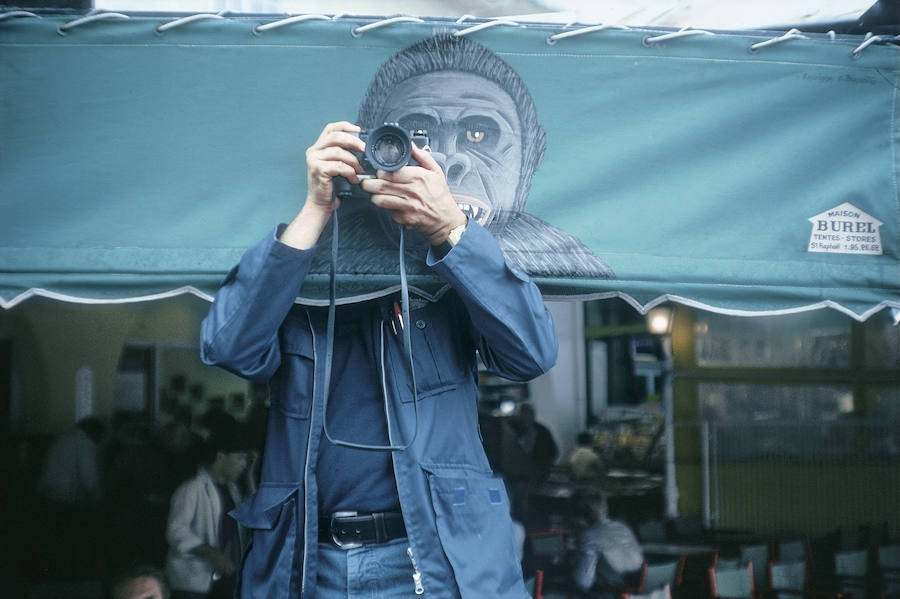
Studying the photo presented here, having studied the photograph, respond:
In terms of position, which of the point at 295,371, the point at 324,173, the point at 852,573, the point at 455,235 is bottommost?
the point at 852,573

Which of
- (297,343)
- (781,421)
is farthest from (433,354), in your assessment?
(781,421)

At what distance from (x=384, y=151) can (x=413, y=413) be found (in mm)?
670

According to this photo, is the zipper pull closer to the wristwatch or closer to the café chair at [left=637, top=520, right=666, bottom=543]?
the wristwatch

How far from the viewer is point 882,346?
308 inches

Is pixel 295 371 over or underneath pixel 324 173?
underneath

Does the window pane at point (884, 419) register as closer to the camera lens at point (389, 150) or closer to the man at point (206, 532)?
the man at point (206, 532)

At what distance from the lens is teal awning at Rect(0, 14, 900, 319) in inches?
97.1

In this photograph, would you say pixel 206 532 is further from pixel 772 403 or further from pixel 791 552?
pixel 772 403

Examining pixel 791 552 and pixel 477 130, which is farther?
pixel 791 552

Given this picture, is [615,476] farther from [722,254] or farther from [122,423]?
[722,254]

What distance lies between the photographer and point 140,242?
245 centimetres

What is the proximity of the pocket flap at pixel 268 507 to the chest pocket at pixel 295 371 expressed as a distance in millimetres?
189

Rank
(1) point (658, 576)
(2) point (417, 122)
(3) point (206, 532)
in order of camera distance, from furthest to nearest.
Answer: (1) point (658, 576) → (3) point (206, 532) → (2) point (417, 122)

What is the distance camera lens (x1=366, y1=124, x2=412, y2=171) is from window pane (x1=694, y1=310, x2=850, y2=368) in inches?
243
